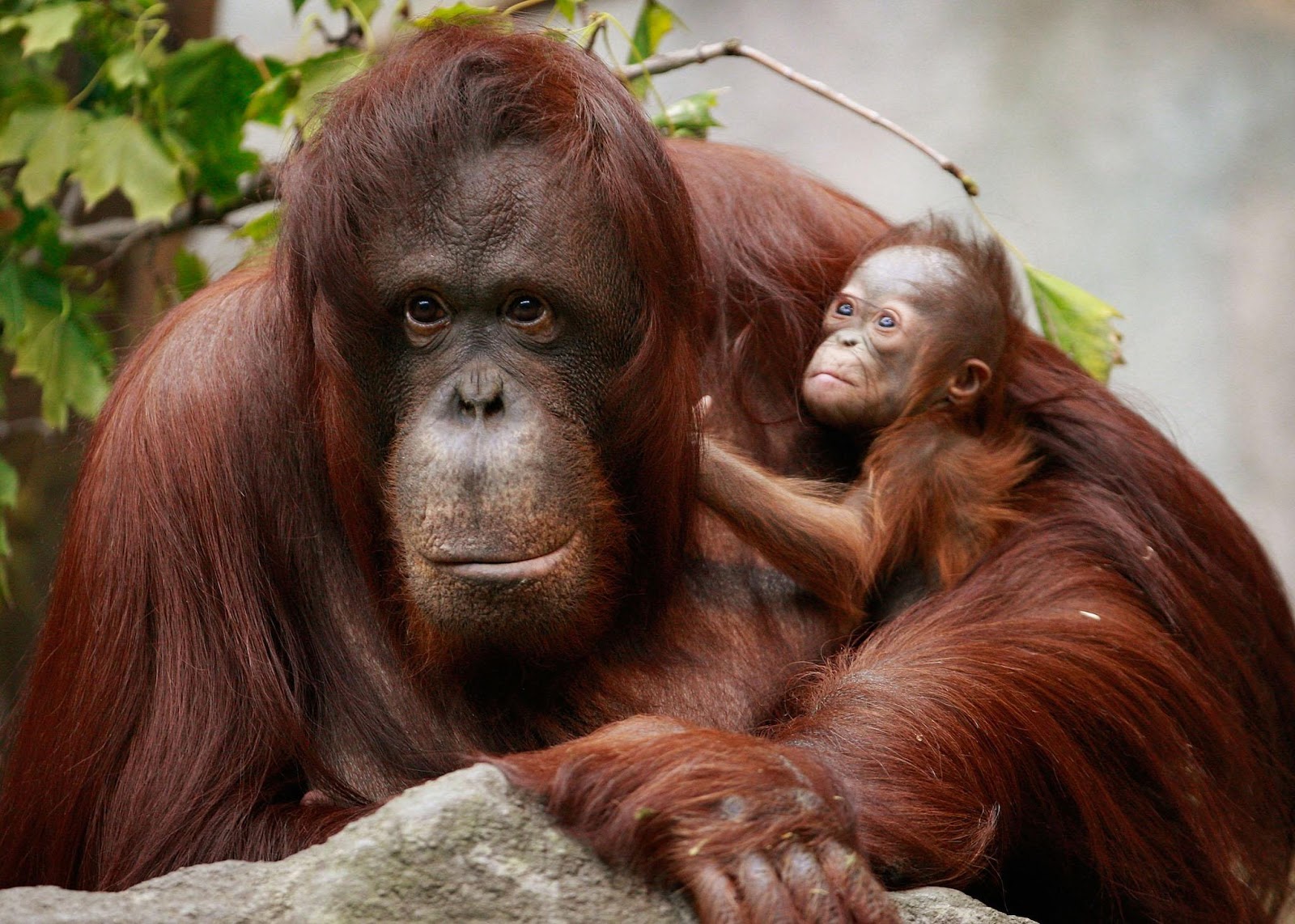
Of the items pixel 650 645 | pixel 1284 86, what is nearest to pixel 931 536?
pixel 650 645

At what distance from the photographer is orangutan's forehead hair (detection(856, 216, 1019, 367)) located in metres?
3.08

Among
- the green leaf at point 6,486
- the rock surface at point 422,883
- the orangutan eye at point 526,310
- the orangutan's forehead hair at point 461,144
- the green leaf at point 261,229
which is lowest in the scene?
the green leaf at point 6,486

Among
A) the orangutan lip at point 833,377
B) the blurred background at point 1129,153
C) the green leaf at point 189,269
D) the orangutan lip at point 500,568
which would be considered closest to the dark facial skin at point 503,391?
the orangutan lip at point 500,568

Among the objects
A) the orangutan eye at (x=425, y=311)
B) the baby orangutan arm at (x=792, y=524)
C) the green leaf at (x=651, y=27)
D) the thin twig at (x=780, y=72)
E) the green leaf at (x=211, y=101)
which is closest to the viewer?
the orangutan eye at (x=425, y=311)

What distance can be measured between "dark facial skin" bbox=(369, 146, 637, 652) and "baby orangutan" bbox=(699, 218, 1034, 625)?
406 millimetres

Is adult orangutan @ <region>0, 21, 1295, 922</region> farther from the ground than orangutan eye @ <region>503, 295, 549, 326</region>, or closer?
closer

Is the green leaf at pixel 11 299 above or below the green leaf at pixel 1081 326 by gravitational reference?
below

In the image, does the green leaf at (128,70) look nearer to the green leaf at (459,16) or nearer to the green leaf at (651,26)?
the green leaf at (459,16)

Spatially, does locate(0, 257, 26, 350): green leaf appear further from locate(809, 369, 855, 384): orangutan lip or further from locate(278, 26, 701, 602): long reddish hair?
locate(809, 369, 855, 384): orangutan lip

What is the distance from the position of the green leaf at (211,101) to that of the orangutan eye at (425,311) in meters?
1.77

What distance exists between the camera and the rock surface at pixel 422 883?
182cm

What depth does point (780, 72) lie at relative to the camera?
367cm

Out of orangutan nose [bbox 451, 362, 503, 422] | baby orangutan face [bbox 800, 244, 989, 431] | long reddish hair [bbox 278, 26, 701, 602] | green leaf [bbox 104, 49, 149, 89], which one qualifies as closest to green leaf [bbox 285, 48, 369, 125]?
green leaf [bbox 104, 49, 149, 89]

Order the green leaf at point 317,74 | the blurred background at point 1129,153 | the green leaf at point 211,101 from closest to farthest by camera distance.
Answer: the green leaf at point 317,74
the green leaf at point 211,101
the blurred background at point 1129,153
